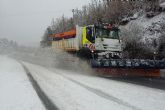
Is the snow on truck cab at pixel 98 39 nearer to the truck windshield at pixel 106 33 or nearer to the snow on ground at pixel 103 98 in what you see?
the truck windshield at pixel 106 33

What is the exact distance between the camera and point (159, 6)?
103 feet

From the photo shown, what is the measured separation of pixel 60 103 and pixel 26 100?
53.6 inches

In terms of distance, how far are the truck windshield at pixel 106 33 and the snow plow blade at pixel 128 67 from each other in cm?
203

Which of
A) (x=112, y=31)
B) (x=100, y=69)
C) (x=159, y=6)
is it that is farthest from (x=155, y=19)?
(x=100, y=69)

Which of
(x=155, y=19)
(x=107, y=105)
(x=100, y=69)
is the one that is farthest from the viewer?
(x=155, y=19)

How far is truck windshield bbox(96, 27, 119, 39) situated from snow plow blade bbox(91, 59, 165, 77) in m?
2.03

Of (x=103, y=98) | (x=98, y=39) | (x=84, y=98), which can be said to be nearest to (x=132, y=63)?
(x=98, y=39)

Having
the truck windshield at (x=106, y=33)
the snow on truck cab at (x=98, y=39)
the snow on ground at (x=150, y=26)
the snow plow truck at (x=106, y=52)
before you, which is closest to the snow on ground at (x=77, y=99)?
the snow plow truck at (x=106, y=52)

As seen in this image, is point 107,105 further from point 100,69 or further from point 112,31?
point 112,31

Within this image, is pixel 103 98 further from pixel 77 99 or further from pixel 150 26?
pixel 150 26

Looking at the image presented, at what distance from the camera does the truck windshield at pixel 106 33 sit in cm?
1851

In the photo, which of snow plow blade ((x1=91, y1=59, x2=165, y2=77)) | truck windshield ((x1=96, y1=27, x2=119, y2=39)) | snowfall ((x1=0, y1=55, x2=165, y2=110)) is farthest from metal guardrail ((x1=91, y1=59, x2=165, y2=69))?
snowfall ((x1=0, y1=55, x2=165, y2=110))

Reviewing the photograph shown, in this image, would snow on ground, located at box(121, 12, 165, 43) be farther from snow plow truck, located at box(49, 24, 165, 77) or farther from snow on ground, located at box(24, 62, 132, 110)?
snow on ground, located at box(24, 62, 132, 110)

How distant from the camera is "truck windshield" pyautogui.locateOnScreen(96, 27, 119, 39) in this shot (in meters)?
18.5
